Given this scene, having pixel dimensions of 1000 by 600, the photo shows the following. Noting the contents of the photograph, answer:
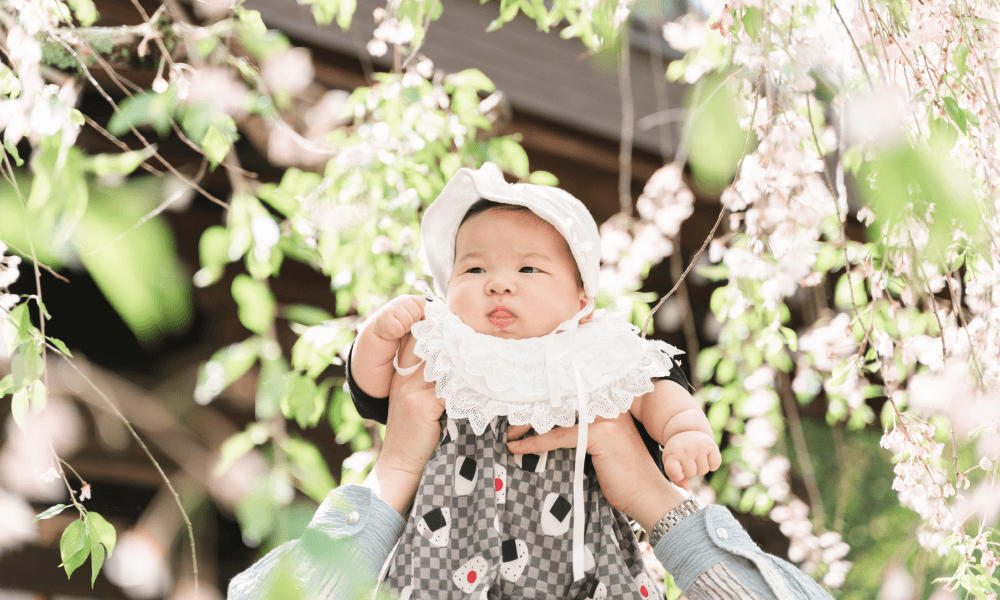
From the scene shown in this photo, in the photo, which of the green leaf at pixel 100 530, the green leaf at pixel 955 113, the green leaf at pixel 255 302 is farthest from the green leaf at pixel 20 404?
the green leaf at pixel 955 113

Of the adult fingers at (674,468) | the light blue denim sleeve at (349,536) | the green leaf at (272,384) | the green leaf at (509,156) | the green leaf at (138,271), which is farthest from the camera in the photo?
the green leaf at (509,156)

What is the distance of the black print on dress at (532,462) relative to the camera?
1.08 metres

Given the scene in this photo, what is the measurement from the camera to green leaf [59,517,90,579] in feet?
3.62

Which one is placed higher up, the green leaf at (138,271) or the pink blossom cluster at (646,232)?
the green leaf at (138,271)

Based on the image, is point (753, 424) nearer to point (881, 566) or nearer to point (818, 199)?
point (818, 199)

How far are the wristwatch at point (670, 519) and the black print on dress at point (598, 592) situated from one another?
8 centimetres

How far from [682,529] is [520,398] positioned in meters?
0.24

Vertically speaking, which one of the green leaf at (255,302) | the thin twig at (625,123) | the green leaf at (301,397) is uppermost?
the green leaf at (255,302)

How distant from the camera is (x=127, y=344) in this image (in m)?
3.34

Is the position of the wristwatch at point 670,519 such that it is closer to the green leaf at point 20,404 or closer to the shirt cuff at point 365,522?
the shirt cuff at point 365,522

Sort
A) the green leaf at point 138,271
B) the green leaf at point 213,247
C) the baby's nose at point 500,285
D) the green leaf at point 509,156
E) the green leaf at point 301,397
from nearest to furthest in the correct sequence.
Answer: the green leaf at point 138,271 → the baby's nose at point 500,285 → the green leaf at point 213,247 → the green leaf at point 301,397 → the green leaf at point 509,156

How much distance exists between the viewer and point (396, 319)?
111 cm

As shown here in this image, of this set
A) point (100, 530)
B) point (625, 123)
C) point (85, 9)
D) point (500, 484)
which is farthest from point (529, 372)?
point (625, 123)

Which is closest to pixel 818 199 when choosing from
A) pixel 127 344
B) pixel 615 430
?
pixel 615 430
